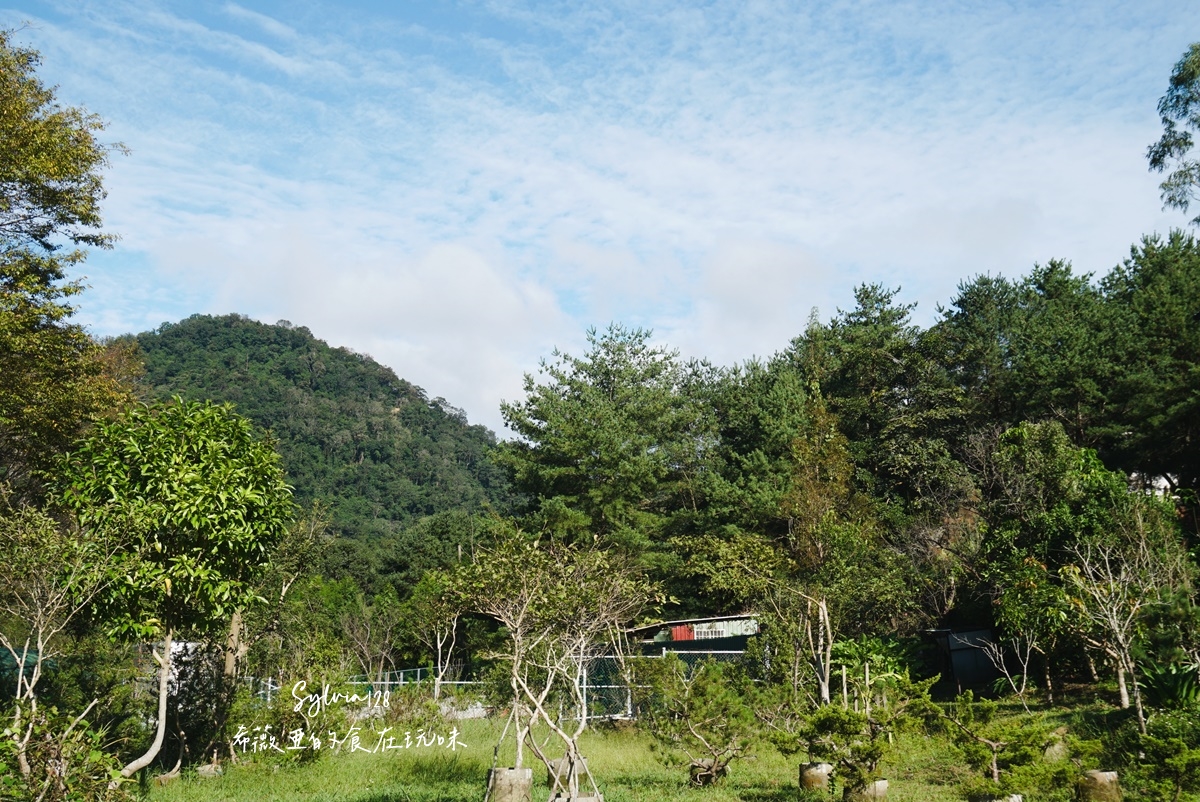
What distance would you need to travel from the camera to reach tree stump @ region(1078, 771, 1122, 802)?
8.91m

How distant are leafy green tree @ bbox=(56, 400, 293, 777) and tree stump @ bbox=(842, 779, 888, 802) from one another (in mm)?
6672

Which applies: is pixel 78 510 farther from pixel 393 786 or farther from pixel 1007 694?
pixel 1007 694

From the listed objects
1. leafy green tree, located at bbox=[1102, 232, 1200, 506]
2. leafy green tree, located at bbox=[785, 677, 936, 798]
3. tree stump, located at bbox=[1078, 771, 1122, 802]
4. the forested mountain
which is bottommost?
tree stump, located at bbox=[1078, 771, 1122, 802]

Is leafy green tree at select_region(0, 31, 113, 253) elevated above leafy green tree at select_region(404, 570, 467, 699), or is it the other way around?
leafy green tree at select_region(0, 31, 113, 253)

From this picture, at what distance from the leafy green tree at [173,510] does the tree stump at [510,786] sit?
321cm

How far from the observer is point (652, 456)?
30344 mm

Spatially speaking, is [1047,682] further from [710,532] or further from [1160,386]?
[710,532]

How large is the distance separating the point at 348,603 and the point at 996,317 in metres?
28.2

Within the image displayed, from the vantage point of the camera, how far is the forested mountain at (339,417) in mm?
75062

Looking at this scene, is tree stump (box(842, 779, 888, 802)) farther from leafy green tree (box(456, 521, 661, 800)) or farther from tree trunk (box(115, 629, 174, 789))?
tree trunk (box(115, 629, 174, 789))

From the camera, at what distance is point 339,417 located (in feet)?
286

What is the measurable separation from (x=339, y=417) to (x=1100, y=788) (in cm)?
8390

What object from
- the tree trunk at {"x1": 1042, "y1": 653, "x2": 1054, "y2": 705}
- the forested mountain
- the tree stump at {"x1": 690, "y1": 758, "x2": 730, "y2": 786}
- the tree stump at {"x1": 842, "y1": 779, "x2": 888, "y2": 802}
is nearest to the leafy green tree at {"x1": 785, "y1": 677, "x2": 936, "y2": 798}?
the tree stump at {"x1": 842, "y1": 779, "x2": 888, "y2": 802}

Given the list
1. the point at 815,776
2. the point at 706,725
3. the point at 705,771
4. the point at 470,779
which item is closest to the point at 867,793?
the point at 815,776
